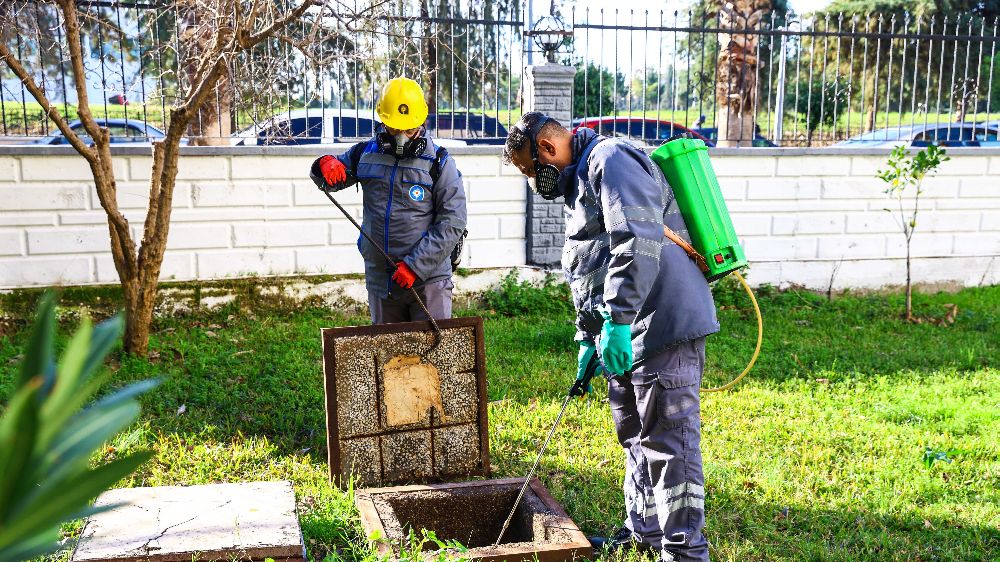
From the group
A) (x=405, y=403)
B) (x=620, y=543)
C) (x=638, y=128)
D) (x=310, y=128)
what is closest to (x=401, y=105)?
(x=405, y=403)

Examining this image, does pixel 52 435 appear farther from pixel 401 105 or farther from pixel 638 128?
pixel 638 128

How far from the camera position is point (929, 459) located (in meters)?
4.48

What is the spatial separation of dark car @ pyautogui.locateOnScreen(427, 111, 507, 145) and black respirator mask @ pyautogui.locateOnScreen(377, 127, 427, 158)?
3133mm

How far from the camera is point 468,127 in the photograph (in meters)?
7.67

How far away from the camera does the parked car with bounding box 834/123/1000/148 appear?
28.2 feet

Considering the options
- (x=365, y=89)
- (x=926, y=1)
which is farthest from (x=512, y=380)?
(x=926, y=1)

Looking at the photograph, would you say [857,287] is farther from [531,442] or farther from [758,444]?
[531,442]

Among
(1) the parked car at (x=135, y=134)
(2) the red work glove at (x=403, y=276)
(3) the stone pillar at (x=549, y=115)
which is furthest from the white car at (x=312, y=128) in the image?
(2) the red work glove at (x=403, y=276)

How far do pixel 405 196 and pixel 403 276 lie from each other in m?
0.42

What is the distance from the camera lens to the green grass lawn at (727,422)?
3.85 metres

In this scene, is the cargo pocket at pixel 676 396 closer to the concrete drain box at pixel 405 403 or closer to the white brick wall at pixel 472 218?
the concrete drain box at pixel 405 403

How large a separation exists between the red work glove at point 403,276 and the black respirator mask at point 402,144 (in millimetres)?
565

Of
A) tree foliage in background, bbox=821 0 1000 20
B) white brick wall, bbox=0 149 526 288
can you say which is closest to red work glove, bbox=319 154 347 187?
white brick wall, bbox=0 149 526 288

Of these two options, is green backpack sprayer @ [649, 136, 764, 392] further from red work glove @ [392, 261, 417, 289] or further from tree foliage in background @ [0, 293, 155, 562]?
Result: tree foliage in background @ [0, 293, 155, 562]
